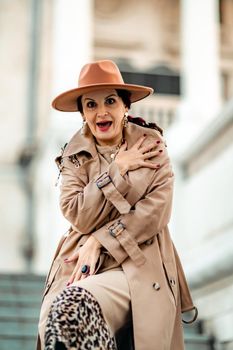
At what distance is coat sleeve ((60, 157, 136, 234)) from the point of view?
10.9 ft

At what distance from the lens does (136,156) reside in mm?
3453

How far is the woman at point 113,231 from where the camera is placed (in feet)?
10.4

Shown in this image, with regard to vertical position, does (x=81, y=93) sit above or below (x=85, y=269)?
above

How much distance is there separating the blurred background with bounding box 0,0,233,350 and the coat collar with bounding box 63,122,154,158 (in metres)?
3.04

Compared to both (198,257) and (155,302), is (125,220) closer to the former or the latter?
(155,302)

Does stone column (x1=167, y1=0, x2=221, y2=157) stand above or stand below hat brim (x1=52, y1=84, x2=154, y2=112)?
below

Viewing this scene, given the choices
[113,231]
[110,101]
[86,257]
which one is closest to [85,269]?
[86,257]

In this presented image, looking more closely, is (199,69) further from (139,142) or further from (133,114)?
(139,142)

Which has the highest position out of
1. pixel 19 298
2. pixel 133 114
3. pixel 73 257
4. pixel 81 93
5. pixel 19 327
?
pixel 81 93

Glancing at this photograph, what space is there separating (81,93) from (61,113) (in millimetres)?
7692

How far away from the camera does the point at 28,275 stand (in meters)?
8.59

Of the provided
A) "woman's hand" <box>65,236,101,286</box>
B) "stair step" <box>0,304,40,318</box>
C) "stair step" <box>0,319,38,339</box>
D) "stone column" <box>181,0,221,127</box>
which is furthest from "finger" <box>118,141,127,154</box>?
"stone column" <box>181,0,221,127</box>

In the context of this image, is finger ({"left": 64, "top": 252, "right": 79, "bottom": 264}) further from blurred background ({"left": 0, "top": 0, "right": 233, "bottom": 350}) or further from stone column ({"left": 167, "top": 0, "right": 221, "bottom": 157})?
stone column ({"left": 167, "top": 0, "right": 221, "bottom": 157})

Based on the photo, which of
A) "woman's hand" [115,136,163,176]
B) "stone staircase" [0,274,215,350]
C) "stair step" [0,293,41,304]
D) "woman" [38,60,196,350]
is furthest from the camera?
"stair step" [0,293,41,304]
